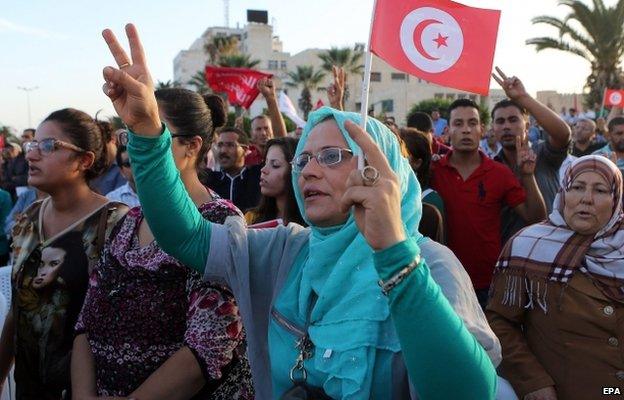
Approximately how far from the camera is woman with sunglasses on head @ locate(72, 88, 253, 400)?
7.18 feet

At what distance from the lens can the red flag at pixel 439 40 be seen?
1990 millimetres

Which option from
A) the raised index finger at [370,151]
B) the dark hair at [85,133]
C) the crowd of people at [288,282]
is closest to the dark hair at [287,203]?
the crowd of people at [288,282]

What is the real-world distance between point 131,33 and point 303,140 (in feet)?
2.23

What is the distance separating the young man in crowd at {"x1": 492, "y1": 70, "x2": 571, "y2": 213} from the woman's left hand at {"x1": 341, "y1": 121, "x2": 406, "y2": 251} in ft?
11.0

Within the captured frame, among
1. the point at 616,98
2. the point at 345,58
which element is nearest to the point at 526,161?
the point at 616,98

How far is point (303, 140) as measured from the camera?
198cm

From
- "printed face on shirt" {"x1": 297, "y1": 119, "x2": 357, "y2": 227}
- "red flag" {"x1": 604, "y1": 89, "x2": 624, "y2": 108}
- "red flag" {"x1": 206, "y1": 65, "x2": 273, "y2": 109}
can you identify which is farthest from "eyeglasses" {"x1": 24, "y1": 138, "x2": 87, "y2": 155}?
"red flag" {"x1": 604, "y1": 89, "x2": 624, "y2": 108}

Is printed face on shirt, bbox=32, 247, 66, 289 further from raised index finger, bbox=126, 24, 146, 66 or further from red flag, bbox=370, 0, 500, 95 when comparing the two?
red flag, bbox=370, 0, 500, 95

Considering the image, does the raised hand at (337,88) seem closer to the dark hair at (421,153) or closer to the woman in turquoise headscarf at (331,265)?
the dark hair at (421,153)

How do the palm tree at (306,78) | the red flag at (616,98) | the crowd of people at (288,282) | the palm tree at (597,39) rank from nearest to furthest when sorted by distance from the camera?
the crowd of people at (288,282)
the red flag at (616,98)
the palm tree at (597,39)
the palm tree at (306,78)

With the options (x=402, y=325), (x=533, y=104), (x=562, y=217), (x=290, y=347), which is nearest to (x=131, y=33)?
(x=290, y=347)

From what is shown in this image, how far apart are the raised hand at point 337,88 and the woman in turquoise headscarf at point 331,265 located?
6.10ft

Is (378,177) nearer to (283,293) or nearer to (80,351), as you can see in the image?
(283,293)

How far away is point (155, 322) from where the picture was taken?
2.22m
